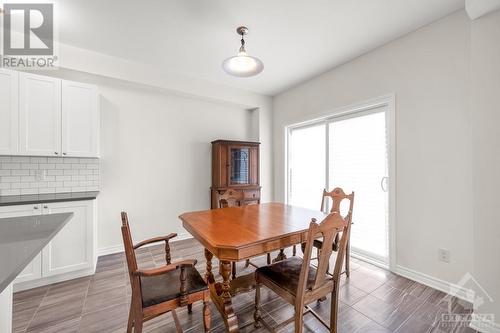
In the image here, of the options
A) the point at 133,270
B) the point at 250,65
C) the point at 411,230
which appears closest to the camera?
the point at 133,270

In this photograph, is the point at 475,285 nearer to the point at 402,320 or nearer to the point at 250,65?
the point at 402,320

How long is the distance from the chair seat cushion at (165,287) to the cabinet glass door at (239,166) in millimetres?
2313

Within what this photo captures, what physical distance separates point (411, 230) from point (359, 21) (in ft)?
7.59

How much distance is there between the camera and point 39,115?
2.34 metres

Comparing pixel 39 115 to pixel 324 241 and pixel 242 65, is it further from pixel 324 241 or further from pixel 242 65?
pixel 324 241

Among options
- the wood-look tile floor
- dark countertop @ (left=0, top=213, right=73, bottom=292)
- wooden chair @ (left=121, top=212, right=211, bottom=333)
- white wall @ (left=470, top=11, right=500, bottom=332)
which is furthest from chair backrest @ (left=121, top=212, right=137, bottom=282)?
white wall @ (left=470, top=11, right=500, bottom=332)

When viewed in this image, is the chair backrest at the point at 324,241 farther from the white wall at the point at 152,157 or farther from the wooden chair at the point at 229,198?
the white wall at the point at 152,157

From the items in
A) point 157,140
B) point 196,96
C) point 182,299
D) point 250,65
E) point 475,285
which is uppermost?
point 196,96

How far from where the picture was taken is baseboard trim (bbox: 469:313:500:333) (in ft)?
5.08

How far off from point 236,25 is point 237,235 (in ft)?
7.02

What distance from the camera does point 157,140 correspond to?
344cm

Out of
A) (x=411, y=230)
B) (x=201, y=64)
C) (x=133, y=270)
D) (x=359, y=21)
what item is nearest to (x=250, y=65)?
(x=359, y=21)

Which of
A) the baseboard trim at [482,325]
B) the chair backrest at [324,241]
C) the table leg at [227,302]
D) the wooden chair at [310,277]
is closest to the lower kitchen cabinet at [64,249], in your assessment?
the table leg at [227,302]

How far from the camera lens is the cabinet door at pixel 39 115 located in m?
2.27
